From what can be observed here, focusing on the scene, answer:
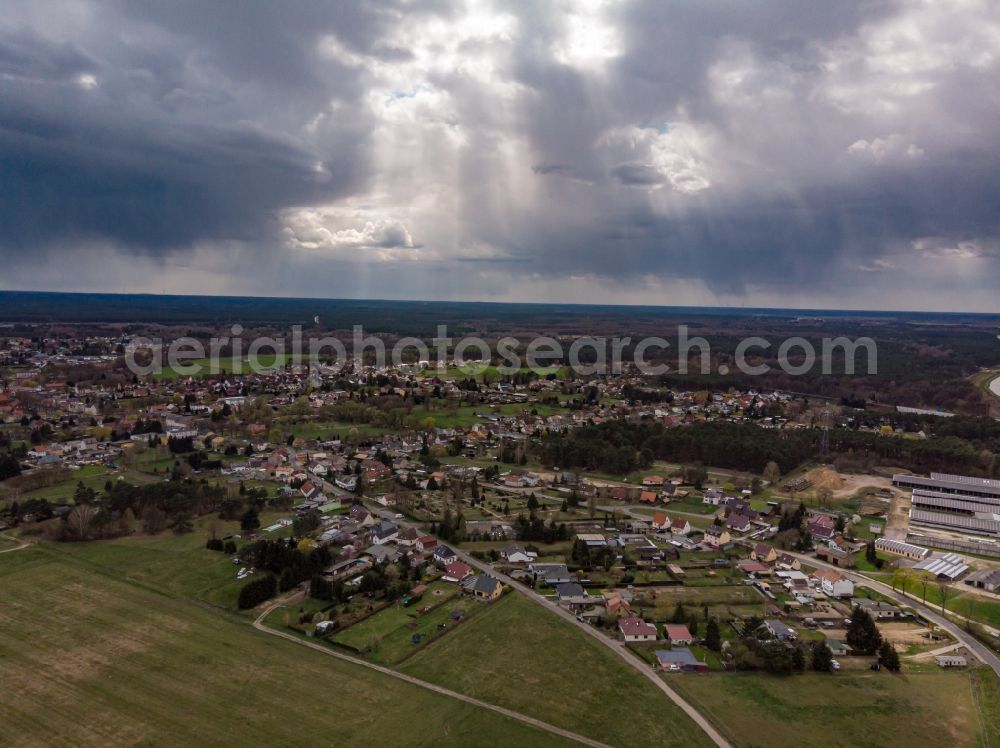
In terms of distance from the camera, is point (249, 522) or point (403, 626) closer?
point (403, 626)

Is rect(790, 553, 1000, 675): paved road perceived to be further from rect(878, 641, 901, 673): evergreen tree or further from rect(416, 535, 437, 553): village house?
rect(416, 535, 437, 553): village house

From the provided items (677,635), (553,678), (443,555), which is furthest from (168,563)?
(677,635)

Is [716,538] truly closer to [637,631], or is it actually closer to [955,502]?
[637,631]

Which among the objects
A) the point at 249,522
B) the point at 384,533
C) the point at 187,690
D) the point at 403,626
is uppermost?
the point at 249,522

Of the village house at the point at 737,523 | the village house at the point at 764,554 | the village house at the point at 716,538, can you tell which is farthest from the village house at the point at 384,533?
the village house at the point at 737,523

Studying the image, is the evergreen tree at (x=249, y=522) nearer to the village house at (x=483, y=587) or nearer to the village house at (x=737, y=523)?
the village house at (x=483, y=587)

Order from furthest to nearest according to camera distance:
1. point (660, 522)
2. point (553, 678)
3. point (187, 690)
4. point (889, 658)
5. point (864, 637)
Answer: point (660, 522)
point (864, 637)
point (889, 658)
point (553, 678)
point (187, 690)
